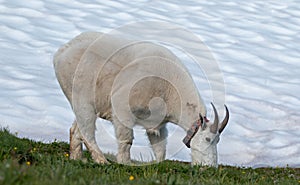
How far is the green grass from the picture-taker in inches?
197

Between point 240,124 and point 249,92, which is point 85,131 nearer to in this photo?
point 240,124

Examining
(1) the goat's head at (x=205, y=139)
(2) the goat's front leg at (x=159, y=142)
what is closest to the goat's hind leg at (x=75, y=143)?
(2) the goat's front leg at (x=159, y=142)

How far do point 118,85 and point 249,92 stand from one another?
9953mm

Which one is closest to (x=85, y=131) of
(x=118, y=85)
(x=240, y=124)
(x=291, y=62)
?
(x=118, y=85)

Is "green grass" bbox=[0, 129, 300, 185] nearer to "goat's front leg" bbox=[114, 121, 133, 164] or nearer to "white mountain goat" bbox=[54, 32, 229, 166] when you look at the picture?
"white mountain goat" bbox=[54, 32, 229, 166]

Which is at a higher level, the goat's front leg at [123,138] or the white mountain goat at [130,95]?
the white mountain goat at [130,95]

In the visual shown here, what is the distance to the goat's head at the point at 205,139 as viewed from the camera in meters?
10.6

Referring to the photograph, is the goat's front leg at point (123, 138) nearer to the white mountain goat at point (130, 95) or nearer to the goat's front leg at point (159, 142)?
the white mountain goat at point (130, 95)

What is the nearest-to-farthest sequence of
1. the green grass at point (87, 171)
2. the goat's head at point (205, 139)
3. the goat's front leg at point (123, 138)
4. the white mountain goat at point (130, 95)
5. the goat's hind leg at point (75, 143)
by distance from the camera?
the green grass at point (87, 171) < the goat's head at point (205, 139) < the white mountain goat at point (130, 95) < the goat's front leg at point (123, 138) < the goat's hind leg at point (75, 143)

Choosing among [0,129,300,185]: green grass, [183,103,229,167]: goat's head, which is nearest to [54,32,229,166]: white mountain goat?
[183,103,229,167]: goat's head

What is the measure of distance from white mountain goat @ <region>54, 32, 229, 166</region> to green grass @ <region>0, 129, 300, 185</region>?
29.8 inches

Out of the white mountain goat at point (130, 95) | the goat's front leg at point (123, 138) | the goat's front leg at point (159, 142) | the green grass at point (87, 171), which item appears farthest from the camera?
the goat's front leg at point (159, 142)

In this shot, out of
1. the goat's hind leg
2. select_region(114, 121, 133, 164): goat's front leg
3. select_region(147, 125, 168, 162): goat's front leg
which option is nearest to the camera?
select_region(114, 121, 133, 164): goat's front leg

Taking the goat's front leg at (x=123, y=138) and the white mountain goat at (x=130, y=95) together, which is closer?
the white mountain goat at (x=130, y=95)
